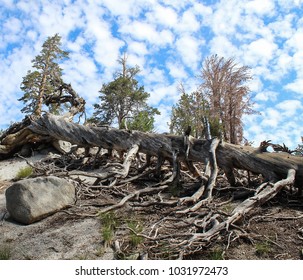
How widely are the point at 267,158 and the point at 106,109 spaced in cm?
1890

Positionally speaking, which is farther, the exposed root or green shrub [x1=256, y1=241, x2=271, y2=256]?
the exposed root

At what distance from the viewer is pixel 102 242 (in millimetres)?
4172

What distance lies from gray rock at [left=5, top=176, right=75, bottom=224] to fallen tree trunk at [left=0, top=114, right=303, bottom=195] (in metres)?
2.74

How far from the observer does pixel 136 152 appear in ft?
25.2

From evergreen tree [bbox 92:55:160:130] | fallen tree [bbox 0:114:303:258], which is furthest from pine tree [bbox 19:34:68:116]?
fallen tree [bbox 0:114:303:258]

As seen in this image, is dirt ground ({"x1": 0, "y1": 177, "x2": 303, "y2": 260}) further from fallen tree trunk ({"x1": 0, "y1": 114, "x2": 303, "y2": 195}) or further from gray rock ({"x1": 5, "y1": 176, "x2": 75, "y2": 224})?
fallen tree trunk ({"x1": 0, "y1": 114, "x2": 303, "y2": 195})

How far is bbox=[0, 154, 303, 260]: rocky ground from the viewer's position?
3.81 metres

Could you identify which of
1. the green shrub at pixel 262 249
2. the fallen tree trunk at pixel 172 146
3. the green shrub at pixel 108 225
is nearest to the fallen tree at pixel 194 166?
the fallen tree trunk at pixel 172 146

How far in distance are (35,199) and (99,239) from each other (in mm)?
1481

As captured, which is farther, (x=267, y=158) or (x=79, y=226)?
(x=267, y=158)

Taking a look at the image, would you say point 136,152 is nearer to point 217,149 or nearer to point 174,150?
point 174,150

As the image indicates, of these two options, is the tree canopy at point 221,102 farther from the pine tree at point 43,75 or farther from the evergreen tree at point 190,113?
the pine tree at point 43,75

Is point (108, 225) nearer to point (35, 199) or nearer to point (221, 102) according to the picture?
point (35, 199)

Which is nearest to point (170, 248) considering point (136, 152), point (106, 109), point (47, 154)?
point (136, 152)
